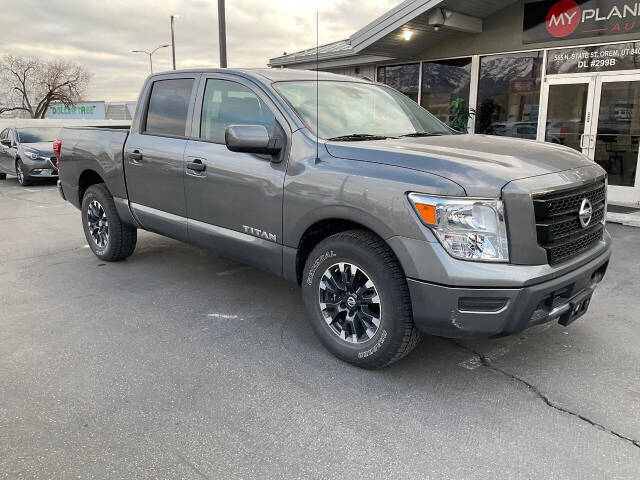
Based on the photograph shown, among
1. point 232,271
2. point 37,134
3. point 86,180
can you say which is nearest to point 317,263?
point 232,271

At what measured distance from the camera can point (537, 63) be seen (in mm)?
9820

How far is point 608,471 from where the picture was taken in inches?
94.9

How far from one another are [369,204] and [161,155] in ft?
7.84

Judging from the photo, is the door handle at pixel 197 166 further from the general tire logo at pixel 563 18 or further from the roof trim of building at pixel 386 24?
the general tire logo at pixel 563 18

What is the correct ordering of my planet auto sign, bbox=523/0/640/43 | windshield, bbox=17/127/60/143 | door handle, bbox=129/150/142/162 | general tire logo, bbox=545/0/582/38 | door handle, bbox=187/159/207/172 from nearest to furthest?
door handle, bbox=187/159/207/172 < door handle, bbox=129/150/142/162 < my planet auto sign, bbox=523/0/640/43 < general tire logo, bbox=545/0/582/38 < windshield, bbox=17/127/60/143

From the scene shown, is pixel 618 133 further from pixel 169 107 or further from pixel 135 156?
pixel 135 156

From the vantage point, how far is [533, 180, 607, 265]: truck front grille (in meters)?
2.85

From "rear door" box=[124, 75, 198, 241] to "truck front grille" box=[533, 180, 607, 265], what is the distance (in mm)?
2934

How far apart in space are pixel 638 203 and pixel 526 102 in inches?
111

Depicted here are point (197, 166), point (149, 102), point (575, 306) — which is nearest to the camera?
point (575, 306)

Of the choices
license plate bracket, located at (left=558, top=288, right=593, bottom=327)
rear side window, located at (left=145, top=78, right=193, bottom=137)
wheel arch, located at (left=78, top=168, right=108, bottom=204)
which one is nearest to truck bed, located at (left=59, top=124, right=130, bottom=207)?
wheel arch, located at (left=78, top=168, right=108, bottom=204)

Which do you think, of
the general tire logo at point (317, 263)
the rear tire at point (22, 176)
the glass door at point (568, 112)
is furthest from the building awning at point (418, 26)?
the rear tire at point (22, 176)

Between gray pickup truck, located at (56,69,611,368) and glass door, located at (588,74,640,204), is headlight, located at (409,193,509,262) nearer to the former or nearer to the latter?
gray pickup truck, located at (56,69,611,368)

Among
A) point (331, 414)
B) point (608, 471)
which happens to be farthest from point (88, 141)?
point (608, 471)
